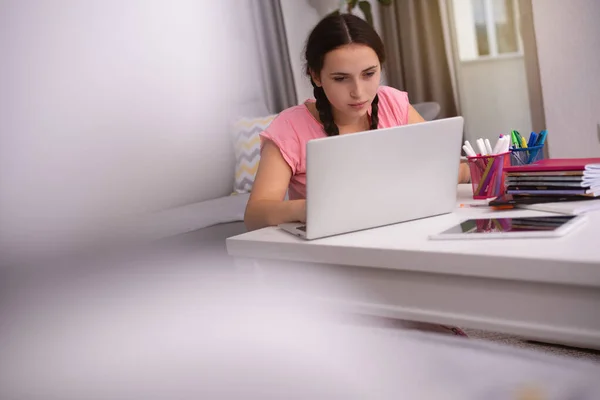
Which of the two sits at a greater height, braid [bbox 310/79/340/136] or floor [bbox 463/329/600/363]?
braid [bbox 310/79/340/136]

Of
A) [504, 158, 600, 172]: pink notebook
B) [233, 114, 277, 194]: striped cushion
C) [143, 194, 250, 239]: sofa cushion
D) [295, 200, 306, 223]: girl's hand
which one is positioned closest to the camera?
[504, 158, 600, 172]: pink notebook

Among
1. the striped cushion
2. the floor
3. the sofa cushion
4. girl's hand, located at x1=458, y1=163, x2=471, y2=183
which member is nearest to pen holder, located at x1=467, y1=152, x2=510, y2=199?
girl's hand, located at x1=458, y1=163, x2=471, y2=183

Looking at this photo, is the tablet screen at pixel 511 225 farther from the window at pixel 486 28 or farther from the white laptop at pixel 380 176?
the window at pixel 486 28

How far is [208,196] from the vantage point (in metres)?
2.42

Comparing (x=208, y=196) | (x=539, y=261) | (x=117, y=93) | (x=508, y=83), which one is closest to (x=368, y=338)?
(x=539, y=261)

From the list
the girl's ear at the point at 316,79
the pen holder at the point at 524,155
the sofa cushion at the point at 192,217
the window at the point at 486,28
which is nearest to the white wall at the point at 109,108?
the sofa cushion at the point at 192,217

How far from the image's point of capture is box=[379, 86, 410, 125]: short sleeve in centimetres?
156

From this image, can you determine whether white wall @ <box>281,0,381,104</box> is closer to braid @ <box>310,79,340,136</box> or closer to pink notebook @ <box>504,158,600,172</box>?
braid @ <box>310,79,340,136</box>

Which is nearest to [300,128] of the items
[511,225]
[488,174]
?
[488,174]

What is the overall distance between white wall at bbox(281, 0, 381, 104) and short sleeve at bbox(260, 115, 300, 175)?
170 cm

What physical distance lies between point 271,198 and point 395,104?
45 cm

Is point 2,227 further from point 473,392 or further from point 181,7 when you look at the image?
point 181,7

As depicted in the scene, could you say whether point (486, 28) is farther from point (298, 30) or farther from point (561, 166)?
point (561, 166)

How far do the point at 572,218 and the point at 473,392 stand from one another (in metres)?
0.53
